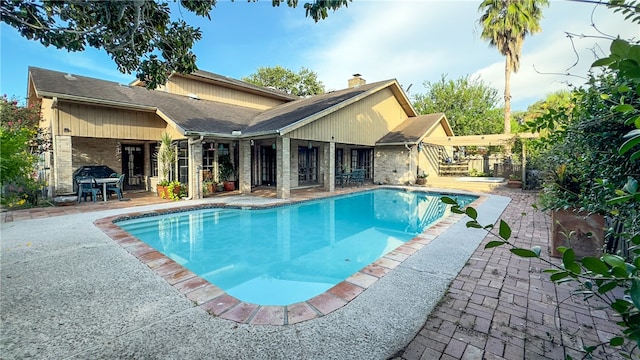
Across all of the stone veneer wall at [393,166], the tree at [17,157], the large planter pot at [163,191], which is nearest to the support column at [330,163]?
the stone veneer wall at [393,166]

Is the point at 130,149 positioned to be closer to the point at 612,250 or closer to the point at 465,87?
the point at 612,250

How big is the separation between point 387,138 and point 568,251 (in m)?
17.3

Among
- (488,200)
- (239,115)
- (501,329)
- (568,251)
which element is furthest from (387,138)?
(568,251)

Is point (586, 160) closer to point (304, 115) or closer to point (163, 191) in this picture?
point (304, 115)

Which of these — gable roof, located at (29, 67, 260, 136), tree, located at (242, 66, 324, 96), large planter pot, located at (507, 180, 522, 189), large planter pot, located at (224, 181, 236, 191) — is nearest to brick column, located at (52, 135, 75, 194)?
Result: gable roof, located at (29, 67, 260, 136)

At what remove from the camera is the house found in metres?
10.9

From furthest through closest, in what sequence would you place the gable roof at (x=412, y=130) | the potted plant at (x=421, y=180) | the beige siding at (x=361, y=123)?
the potted plant at (x=421, y=180), the gable roof at (x=412, y=130), the beige siding at (x=361, y=123)

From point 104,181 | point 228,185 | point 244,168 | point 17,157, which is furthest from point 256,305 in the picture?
point 228,185

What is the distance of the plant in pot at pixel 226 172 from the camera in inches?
552

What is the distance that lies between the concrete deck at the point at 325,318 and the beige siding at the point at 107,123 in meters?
7.96

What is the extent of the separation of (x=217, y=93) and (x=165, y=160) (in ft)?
25.4

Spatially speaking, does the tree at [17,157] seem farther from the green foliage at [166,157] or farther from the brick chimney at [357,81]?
the brick chimney at [357,81]

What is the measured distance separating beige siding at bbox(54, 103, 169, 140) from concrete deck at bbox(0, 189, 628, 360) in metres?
7.96

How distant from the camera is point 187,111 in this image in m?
13.7
